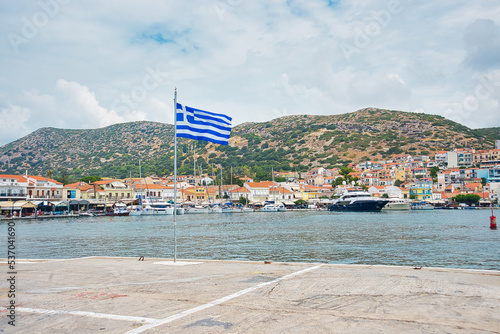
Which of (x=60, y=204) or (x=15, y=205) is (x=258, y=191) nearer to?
(x=60, y=204)

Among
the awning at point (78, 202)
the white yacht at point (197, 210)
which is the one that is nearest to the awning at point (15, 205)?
the awning at point (78, 202)

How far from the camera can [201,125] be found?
45.4 feet

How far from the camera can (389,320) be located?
19.0 ft

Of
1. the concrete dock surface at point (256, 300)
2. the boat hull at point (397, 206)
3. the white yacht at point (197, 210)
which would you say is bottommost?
the boat hull at point (397, 206)

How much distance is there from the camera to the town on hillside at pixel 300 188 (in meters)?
87.6

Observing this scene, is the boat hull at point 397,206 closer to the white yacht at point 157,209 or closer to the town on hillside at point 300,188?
the town on hillside at point 300,188

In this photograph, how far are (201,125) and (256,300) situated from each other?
25.9 ft

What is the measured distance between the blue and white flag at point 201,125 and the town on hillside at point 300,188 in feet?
245

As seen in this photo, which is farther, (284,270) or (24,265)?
(24,265)

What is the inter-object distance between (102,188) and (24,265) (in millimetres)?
98267

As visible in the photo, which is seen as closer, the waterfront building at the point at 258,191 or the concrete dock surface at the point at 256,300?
the concrete dock surface at the point at 256,300

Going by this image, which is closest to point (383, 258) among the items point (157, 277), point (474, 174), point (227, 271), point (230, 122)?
point (230, 122)

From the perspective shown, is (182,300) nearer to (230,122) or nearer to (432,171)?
(230,122)

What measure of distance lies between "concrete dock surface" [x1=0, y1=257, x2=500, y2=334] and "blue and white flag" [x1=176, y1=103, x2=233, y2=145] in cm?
465
